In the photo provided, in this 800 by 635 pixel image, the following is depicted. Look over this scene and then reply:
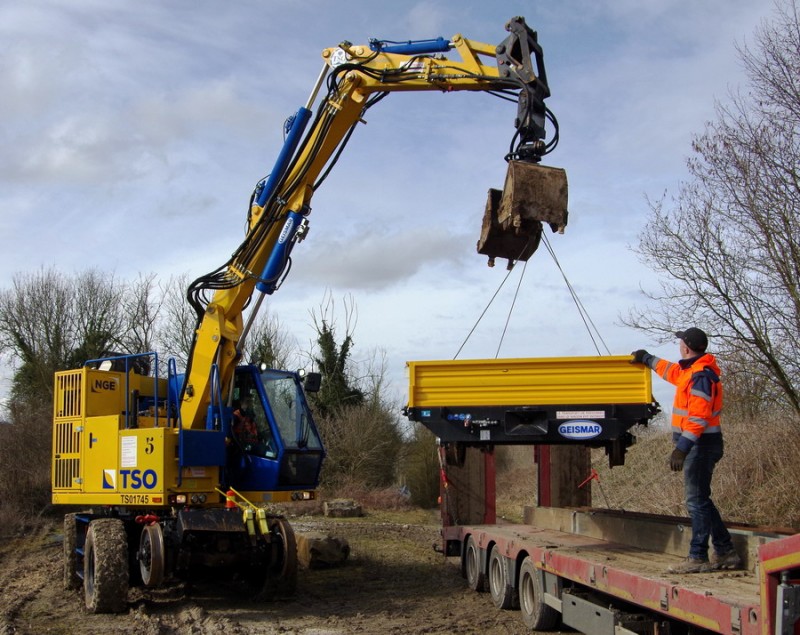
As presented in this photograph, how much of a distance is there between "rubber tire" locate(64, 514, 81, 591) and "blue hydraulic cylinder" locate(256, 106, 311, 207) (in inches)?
201

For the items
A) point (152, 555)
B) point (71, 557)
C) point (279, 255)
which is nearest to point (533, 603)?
point (152, 555)

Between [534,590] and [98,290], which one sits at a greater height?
[98,290]

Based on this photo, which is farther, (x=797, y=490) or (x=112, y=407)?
(x=797, y=490)

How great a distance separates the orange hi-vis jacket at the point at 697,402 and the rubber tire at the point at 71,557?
8313 mm

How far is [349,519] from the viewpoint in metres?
21.4

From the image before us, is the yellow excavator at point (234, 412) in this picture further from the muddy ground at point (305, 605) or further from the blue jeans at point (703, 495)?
the blue jeans at point (703, 495)

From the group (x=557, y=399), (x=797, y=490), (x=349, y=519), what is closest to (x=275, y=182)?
(x=557, y=399)

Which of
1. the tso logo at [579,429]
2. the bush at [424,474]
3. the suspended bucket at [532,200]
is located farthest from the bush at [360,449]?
the suspended bucket at [532,200]

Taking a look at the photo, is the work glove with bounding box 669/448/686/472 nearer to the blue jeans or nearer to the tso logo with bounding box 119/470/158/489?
the blue jeans

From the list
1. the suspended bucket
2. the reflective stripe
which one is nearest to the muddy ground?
the reflective stripe

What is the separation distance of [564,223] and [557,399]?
1.69 metres

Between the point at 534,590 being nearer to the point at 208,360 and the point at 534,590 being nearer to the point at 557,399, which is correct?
the point at 557,399

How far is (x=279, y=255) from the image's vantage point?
1012cm

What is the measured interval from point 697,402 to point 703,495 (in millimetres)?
Result: 660
